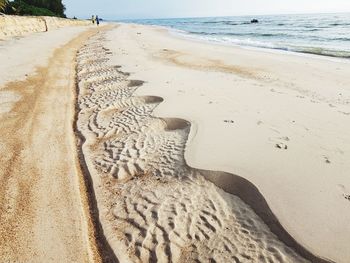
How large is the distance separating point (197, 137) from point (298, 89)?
198 inches

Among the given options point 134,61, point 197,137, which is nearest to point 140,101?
point 197,137

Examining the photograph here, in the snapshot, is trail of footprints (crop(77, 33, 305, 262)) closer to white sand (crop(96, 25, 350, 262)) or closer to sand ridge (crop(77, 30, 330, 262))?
sand ridge (crop(77, 30, 330, 262))

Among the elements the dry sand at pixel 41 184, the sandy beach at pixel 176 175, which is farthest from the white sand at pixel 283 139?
the dry sand at pixel 41 184

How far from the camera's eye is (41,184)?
434cm

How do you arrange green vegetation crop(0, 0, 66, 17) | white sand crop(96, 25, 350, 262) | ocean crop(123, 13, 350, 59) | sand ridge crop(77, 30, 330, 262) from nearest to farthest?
sand ridge crop(77, 30, 330, 262)
white sand crop(96, 25, 350, 262)
ocean crop(123, 13, 350, 59)
green vegetation crop(0, 0, 66, 17)

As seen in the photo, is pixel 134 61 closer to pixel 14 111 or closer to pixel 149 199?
pixel 14 111

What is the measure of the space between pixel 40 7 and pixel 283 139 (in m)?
62.8

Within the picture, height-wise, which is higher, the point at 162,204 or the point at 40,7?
the point at 162,204

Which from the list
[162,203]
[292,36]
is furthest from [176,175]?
[292,36]

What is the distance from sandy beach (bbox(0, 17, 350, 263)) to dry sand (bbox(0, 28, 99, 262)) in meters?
0.02

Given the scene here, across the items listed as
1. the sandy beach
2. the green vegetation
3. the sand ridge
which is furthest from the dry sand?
the green vegetation

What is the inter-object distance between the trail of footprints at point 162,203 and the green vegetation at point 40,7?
140 ft

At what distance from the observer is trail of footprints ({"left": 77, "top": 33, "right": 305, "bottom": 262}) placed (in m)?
3.17

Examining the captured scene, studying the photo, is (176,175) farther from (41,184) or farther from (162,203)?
(41,184)
